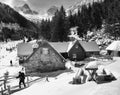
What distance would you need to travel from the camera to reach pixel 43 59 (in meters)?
35.8

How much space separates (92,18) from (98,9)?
34.5 feet

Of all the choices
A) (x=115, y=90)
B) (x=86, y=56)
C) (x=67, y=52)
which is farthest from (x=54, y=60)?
(x=115, y=90)

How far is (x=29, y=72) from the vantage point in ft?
116

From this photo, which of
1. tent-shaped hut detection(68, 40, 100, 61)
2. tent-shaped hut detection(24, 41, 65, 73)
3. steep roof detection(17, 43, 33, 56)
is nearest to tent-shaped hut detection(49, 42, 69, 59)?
tent-shaped hut detection(68, 40, 100, 61)

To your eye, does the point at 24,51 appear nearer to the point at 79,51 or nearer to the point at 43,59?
the point at 79,51

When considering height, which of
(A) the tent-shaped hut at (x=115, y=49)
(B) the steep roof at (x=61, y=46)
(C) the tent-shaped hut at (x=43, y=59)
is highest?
(B) the steep roof at (x=61, y=46)

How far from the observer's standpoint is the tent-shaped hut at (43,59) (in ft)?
116

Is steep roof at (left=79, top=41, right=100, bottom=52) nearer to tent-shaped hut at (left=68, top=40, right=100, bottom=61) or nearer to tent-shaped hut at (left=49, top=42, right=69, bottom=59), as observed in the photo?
tent-shaped hut at (left=68, top=40, right=100, bottom=61)

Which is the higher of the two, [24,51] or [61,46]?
[61,46]

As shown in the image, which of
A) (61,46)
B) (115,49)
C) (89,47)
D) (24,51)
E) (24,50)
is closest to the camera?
(115,49)

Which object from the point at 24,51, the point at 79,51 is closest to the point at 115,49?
the point at 79,51

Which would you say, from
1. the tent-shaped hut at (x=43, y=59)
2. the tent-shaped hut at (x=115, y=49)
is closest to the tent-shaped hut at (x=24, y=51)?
the tent-shaped hut at (x=43, y=59)

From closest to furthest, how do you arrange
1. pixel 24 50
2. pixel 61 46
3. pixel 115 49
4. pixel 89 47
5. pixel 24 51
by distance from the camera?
pixel 115 49
pixel 24 51
pixel 24 50
pixel 61 46
pixel 89 47

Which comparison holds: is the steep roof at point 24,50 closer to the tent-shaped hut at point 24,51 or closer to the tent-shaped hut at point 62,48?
the tent-shaped hut at point 24,51
